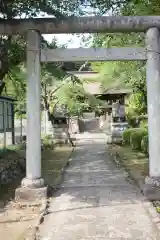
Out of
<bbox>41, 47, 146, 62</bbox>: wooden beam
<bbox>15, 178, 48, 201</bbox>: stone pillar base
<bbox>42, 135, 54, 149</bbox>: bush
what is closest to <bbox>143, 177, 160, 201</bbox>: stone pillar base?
<bbox>15, 178, 48, 201</bbox>: stone pillar base

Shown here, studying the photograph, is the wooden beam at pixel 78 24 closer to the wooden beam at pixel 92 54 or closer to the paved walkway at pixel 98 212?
the wooden beam at pixel 92 54

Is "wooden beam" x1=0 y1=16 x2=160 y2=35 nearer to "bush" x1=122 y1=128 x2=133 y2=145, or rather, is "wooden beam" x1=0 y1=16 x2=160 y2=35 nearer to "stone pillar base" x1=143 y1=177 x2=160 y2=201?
"stone pillar base" x1=143 y1=177 x2=160 y2=201

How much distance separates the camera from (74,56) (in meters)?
7.59

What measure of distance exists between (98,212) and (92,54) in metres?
3.29

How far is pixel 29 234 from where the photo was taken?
5340mm

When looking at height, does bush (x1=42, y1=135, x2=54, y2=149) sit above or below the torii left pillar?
below

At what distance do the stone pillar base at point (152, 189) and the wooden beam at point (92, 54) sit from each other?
2.61 meters

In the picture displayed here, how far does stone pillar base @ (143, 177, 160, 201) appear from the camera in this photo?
726 cm

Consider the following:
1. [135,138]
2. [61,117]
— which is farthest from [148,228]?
[61,117]

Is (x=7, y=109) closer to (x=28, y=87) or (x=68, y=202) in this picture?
(x=28, y=87)

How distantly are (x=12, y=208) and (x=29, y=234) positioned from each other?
175cm

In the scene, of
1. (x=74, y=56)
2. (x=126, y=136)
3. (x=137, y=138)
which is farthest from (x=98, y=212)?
(x=126, y=136)

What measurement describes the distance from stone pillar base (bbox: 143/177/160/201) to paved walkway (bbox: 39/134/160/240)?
167 mm

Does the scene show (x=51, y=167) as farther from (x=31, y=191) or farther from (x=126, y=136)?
(x=126, y=136)
